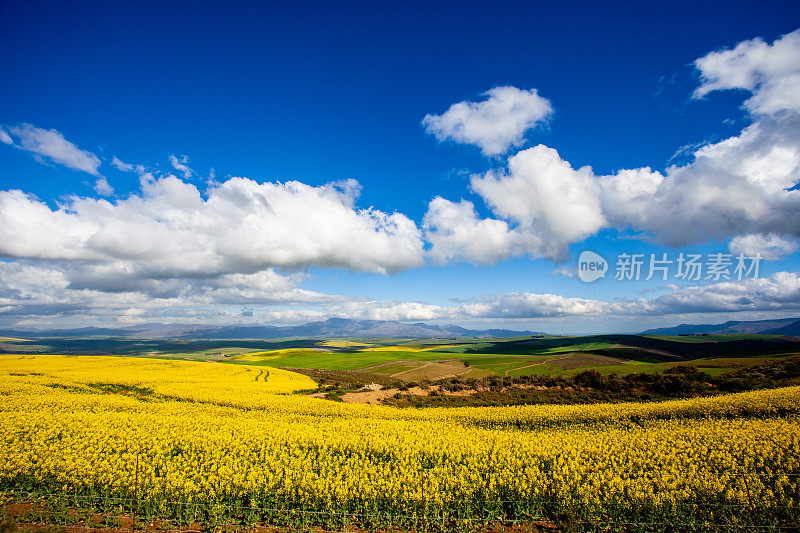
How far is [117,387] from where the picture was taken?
1206 inches

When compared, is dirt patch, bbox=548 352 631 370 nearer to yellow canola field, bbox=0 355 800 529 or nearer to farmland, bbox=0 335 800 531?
farmland, bbox=0 335 800 531

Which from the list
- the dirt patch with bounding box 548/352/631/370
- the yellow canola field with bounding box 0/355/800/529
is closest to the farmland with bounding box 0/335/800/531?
the yellow canola field with bounding box 0/355/800/529

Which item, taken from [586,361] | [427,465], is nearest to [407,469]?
[427,465]

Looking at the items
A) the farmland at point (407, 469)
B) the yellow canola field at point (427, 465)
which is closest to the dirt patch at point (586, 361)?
the farmland at point (407, 469)

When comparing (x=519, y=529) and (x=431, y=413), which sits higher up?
(x=519, y=529)

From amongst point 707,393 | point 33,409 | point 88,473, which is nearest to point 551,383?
point 707,393

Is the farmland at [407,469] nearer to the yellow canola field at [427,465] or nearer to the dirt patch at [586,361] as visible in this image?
the yellow canola field at [427,465]

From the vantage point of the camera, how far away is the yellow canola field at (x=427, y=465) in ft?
31.7

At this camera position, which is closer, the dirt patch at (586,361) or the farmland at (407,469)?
the farmland at (407,469)

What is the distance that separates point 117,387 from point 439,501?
1370 inches

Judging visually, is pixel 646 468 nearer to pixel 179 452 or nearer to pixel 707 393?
pixel 179 452

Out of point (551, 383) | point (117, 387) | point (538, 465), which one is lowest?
point (551, 383)

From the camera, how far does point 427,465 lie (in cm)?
1225

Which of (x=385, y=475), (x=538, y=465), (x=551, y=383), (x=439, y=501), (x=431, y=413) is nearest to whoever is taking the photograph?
(x=439, y=501)
